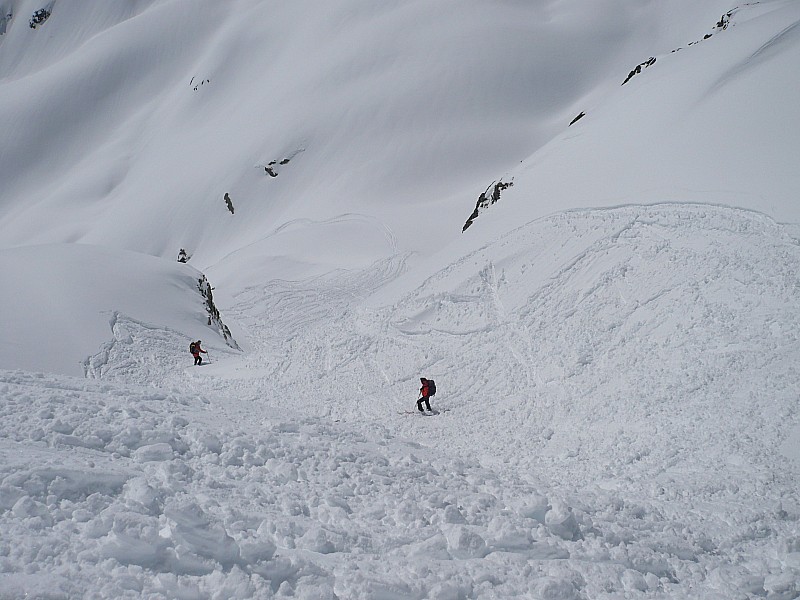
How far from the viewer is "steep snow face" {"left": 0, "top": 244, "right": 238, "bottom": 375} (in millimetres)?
17828

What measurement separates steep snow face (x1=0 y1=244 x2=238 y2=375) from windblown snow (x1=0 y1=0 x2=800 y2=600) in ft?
0.40

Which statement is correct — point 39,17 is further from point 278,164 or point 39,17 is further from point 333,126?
point 333,126

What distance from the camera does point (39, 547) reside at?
4.43 metres

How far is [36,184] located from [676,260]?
91157 mm

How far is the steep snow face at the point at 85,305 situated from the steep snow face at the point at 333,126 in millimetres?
14467

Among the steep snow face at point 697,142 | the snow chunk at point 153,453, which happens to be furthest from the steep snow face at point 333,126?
the snow chunk at point 153,453

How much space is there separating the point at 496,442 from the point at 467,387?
2.82 metres

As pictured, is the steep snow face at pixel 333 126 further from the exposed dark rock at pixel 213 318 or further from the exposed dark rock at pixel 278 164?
the exposed dark rock at pixel 213 318

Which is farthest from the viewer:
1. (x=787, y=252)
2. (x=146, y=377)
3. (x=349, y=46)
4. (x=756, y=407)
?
(x=349, y=46)

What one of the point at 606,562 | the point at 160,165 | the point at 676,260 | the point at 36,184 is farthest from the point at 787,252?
the point at 36,184

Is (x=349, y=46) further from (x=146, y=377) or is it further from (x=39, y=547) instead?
(x=39, y=547)

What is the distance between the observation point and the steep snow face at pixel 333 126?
5025cm

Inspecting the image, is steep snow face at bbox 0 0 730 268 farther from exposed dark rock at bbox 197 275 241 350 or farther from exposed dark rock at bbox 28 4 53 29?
exposed dark rock at bbox 28 4 53 29

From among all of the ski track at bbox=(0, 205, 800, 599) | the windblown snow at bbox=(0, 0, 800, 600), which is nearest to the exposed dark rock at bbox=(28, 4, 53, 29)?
the windblown snow at bbox=(0, 0, 800, 600)
